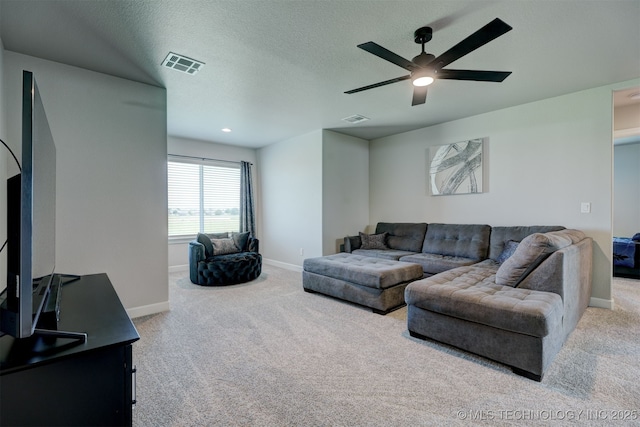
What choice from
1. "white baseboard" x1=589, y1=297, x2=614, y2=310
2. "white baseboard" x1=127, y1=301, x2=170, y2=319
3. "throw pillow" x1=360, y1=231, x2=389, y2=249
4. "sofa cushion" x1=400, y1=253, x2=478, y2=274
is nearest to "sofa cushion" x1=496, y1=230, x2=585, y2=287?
"sofa cushion" x1=400, y1=253, x2=478, y2=274

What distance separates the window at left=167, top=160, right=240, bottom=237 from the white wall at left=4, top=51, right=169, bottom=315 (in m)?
2.28

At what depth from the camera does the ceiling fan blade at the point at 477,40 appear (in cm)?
176

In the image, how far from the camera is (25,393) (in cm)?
94

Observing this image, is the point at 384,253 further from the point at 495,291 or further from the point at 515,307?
the point at 515,307

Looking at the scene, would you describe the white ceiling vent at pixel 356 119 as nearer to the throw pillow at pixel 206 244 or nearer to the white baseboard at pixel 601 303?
the throw pillow at pixel 206 244

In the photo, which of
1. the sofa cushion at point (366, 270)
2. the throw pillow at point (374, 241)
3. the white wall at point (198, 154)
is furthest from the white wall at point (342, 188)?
the white wall at point (198, 154)

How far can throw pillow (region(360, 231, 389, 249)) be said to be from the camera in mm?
5023

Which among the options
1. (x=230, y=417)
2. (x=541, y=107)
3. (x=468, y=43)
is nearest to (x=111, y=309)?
(x=230, y=417)

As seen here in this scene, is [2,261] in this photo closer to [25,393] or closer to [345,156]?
[25,393]

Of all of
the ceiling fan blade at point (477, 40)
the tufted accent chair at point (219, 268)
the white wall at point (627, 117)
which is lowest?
the tufted accent chair at point (219, 268)

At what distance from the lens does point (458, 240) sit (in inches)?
171

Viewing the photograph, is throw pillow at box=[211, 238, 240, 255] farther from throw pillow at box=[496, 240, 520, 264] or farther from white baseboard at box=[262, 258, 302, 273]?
throw pillow at box=[496, 240, 520, 264]

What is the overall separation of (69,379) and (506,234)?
Answer: 14.5ft

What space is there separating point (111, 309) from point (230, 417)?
87cm
